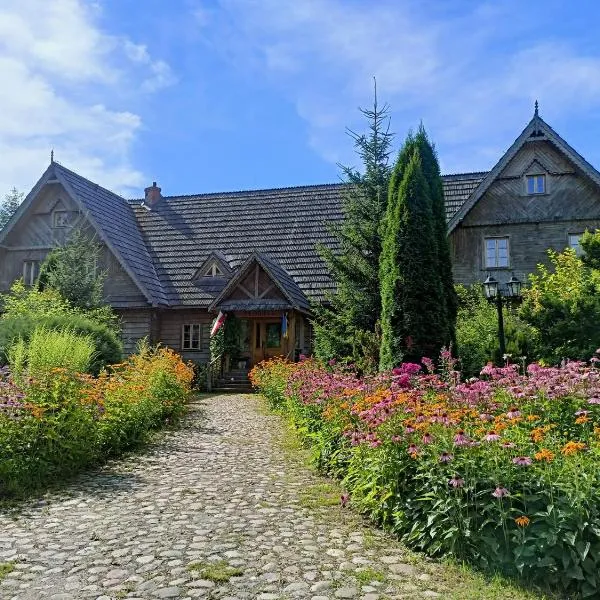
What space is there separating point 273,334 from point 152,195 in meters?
10.8

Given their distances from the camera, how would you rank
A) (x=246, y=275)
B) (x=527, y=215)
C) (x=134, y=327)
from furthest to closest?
(x=134, y=327) → (x=246, y=275) → (x=527, y=215)

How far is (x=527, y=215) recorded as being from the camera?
2119 cm

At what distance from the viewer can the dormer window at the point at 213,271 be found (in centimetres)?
2395

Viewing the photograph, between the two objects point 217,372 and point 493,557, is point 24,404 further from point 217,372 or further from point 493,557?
point 217,372

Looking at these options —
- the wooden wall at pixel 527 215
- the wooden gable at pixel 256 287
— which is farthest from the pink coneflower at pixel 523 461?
the wooden wall at pixel 527 215

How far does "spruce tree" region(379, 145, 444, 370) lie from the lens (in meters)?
12.4

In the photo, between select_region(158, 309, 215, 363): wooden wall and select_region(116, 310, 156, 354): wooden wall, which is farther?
select_region(158, 309, 215, 363): wooden wall

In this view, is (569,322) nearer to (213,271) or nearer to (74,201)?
(213,271)

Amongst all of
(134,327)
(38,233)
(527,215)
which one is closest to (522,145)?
(527,215)

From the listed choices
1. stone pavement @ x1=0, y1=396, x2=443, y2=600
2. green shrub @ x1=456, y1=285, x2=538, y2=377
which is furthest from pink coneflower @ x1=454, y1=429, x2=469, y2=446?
green shrub @ x1=456, y1=285, x2=538, y2=377

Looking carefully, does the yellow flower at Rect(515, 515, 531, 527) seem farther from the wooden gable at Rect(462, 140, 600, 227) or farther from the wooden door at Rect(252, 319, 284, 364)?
the wooden gable at Rect(462, 140, 600, 227)

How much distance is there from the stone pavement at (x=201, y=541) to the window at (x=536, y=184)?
16540mm

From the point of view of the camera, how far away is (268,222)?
25.9 meters

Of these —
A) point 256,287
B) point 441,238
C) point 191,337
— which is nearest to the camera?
point 441,238
